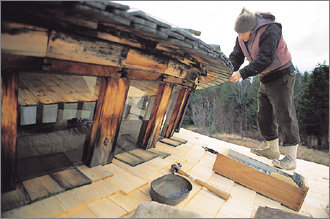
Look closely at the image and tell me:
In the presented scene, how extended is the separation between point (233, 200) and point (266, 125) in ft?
7.80

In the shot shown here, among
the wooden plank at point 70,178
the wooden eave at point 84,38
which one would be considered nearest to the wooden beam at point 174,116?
the wooden eave at point 84,38

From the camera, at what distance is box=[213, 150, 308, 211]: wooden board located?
2.42 m

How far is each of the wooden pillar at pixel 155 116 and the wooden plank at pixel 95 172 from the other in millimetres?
1002

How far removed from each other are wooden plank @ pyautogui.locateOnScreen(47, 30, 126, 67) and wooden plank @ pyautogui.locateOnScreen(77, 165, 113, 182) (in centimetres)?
129

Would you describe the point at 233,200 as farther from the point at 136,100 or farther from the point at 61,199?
the point at 136,100

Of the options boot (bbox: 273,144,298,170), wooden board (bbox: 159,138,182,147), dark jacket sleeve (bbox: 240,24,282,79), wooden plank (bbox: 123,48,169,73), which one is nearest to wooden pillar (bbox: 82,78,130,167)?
wooden plank (bbox: 123,48,169,73)

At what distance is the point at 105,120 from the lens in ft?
7.81

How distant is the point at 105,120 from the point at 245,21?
269 centimetres

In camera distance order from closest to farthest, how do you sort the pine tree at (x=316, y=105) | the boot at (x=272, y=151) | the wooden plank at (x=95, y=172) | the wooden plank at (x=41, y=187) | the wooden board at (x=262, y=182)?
the wooden plank at (x=41, y=187), the wooden plank at (x=95, y=172), the wooden board at (x=262, y=182), the boot at (x=272, y=151), the pine tree at (x=316, y=105)

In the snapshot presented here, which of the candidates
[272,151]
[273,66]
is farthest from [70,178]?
[272,151]

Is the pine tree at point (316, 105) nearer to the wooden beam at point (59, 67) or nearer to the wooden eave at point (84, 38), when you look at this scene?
the wooden eave at point (84, 38)

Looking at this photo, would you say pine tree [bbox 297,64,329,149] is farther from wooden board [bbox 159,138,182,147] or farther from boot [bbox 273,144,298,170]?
wooden board [bbox 159,138,182,147]

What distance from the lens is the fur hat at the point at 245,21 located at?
3.12m

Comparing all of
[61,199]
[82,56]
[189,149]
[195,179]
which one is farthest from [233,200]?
[82,56]
